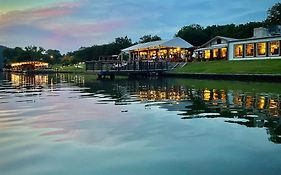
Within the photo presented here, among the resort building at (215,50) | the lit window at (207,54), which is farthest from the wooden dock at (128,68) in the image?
the lit window at (207,54)

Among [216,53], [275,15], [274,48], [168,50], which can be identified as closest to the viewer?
[274,48]

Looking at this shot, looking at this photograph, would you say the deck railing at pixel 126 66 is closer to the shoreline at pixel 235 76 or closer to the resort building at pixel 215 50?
the shoreline at pixel 235 76

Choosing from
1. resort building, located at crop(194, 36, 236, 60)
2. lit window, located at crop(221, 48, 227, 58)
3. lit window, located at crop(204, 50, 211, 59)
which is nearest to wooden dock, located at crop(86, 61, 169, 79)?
resort building, located at crop(194, 36, 236, 60)

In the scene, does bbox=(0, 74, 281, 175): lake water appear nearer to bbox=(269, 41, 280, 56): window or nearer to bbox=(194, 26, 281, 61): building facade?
bbox=(269, 41, 280, 56): window

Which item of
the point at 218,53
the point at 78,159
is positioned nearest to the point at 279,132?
the point at 78,159

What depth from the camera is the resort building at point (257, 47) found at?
50531 millimetres

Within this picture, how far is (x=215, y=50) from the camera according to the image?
208ft

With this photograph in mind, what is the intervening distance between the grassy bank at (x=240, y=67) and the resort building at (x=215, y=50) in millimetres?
7811

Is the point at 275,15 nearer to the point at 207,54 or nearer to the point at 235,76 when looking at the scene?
the point at 207,54

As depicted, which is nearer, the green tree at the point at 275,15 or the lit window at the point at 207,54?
the lit window at the point at 207,54

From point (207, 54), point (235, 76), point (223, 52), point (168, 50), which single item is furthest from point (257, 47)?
point (168, 50)

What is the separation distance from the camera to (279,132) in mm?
10719

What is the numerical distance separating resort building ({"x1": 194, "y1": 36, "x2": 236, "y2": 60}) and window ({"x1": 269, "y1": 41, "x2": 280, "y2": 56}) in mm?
9601

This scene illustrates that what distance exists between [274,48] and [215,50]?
14.1m
